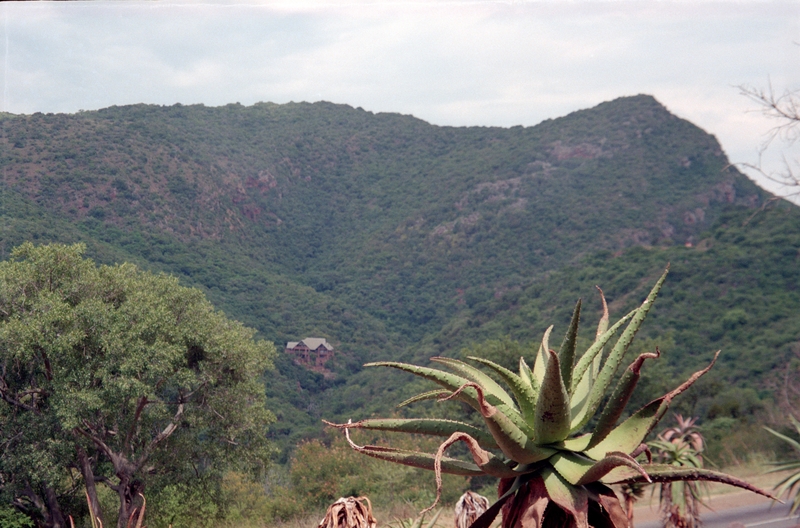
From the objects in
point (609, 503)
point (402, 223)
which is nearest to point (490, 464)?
point (609, 503)

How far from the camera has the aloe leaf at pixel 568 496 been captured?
5.41 ft

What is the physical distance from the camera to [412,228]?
73125mm

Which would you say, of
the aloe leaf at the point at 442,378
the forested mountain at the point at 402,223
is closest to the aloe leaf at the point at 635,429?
the aloe leaf at the point at 442,378

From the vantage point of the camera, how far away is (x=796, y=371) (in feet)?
83.7

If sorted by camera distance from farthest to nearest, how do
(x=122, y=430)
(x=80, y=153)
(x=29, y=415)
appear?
(x=80, y=153) < (x=122, y=430) < (x=29, y=415)

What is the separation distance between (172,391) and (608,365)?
15275mm

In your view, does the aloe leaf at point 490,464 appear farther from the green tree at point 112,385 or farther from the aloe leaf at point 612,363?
the green tree at point 112,385

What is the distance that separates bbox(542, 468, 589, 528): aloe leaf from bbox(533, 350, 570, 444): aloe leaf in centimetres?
10

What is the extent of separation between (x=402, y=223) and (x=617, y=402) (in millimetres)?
72531

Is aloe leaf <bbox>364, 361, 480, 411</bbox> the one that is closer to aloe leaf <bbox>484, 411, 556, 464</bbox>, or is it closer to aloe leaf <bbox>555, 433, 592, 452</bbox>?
aloe leaf <bbox>484, 411, 556, 464</bbox>

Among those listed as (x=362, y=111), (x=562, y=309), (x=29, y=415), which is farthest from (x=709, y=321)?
(x=362, y=111)

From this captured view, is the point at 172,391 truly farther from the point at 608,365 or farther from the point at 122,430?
the point at 608,365

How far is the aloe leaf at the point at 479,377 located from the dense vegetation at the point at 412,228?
1368 cm

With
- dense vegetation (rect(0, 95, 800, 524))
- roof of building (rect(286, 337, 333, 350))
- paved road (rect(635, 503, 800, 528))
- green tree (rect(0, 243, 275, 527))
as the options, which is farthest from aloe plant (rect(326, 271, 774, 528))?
roof of building (rect(286, 337, 333, 350))
